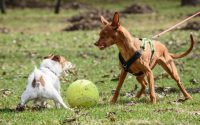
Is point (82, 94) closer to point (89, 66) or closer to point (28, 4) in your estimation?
point (89, 66)

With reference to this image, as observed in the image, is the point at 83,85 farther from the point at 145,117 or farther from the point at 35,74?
the point at 145,117

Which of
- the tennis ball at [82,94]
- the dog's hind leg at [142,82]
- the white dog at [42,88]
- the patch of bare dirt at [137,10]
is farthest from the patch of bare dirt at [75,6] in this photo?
the tennis ball at [82,94]

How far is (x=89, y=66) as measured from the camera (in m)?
16.0

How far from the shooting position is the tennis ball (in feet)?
28.7

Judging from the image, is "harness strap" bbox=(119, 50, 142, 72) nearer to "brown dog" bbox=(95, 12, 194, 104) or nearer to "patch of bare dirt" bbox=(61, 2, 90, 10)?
"brown dog" bbox=(95, 12, 194, 104)

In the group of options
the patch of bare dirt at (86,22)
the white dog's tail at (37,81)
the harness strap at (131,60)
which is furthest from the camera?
the patch of bare dirt at (86,22)

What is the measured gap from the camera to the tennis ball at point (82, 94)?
8.74 m

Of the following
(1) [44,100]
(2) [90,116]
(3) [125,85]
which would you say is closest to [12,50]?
(3) [125,85]

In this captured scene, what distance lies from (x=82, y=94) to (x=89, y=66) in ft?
23.8

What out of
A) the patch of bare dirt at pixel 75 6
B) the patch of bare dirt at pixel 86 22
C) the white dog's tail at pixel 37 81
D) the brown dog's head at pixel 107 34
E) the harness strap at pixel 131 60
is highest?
the patch of bare dirt at pixel 75 6

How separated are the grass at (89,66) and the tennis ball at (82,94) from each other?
179 mm

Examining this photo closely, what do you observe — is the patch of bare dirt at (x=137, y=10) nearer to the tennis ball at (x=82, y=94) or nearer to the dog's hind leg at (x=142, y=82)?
the dog's hind leg at (x=142, y=82)

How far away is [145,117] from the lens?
770cm

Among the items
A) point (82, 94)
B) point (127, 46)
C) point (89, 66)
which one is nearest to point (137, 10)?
point (89, 66)
